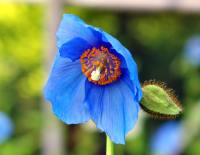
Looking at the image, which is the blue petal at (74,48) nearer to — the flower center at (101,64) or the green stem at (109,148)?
the flower center at (101,64)

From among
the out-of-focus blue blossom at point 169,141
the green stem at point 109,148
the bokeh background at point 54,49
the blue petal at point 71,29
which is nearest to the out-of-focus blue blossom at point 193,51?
the bokeh background at point 54,49

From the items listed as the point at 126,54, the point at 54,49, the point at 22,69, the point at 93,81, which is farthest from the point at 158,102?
the point at 22,69

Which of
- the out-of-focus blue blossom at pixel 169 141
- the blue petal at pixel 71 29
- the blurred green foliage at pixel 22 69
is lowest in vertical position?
the out-of-focus blue blossom at pixel 169 141

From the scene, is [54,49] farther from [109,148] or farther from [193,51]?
[109,148]

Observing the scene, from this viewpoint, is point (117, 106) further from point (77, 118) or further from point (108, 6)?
point (108, 6)

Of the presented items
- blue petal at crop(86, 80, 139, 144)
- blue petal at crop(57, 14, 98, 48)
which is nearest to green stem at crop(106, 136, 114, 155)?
blue petal at crop(86, 80, 139, 144)

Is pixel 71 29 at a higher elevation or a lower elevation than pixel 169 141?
higher

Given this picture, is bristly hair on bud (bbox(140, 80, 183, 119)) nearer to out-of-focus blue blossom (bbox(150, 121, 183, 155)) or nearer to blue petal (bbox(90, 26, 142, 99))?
blue petal (bbox(90, 26, 142, 99))
